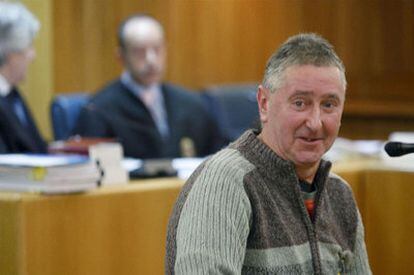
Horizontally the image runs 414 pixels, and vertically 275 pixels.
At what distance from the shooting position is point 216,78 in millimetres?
6344

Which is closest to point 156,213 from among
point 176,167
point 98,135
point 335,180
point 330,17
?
point 176,167

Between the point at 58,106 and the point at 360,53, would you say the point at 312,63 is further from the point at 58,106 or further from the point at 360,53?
the point at 360,53

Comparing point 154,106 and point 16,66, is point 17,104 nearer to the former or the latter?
point 16,66

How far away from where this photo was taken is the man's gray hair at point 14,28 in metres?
4.40

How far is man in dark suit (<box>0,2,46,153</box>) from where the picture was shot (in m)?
4.16

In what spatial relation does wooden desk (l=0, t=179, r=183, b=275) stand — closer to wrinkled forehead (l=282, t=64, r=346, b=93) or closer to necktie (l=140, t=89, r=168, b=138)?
wrinkled forehead (l=282, t=64, r=346, b=93)

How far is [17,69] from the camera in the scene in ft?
14.6

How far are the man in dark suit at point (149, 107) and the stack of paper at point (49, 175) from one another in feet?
5.86

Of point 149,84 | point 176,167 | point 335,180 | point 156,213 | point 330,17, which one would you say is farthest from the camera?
point 330,17

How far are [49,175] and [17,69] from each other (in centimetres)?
166

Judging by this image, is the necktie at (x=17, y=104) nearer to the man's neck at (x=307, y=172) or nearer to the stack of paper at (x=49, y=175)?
the stack of paper at (x=49, y=175)

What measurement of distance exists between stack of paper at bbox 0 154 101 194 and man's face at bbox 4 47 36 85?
149 centimetres

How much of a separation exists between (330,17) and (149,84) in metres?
1.42

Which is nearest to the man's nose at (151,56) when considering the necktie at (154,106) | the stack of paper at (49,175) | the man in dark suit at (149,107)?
the man in dark suit at (149,107)
